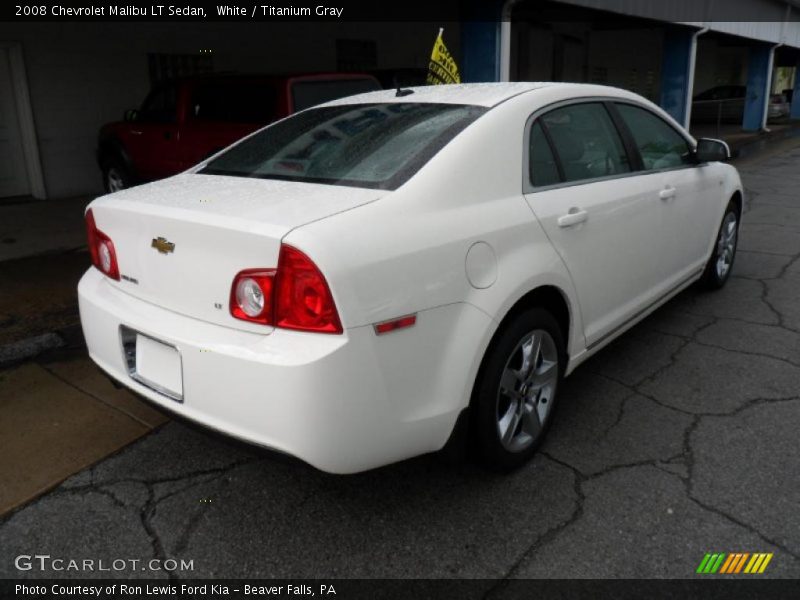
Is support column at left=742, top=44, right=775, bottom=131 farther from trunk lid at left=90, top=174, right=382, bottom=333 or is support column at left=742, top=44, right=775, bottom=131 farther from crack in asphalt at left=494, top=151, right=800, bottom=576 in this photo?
trunk lid at left=90, top=174, right=382, bottom=333

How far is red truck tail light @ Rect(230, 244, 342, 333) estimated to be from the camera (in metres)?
1.97

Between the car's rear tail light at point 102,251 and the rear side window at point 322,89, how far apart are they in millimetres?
3663

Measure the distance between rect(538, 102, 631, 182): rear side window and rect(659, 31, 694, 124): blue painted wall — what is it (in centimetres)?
1201

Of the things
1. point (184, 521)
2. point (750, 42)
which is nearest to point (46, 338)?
point (184, 521)

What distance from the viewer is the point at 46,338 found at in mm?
3988

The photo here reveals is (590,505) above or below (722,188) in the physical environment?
below

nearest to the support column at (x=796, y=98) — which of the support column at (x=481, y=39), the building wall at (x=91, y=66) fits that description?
the building wall at (x=91, y=66)

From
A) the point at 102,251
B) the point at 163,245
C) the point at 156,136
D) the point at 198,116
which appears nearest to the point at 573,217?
the point at 163,245

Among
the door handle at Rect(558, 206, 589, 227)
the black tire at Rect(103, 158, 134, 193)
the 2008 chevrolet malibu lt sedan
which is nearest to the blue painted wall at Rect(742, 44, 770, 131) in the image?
the black tire at Rect(103, 158, 134, 193)

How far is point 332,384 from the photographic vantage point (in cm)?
197

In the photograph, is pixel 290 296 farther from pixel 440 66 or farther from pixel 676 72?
pixel 676 72

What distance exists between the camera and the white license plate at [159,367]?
88.7 inches

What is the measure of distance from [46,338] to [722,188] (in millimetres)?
4480
